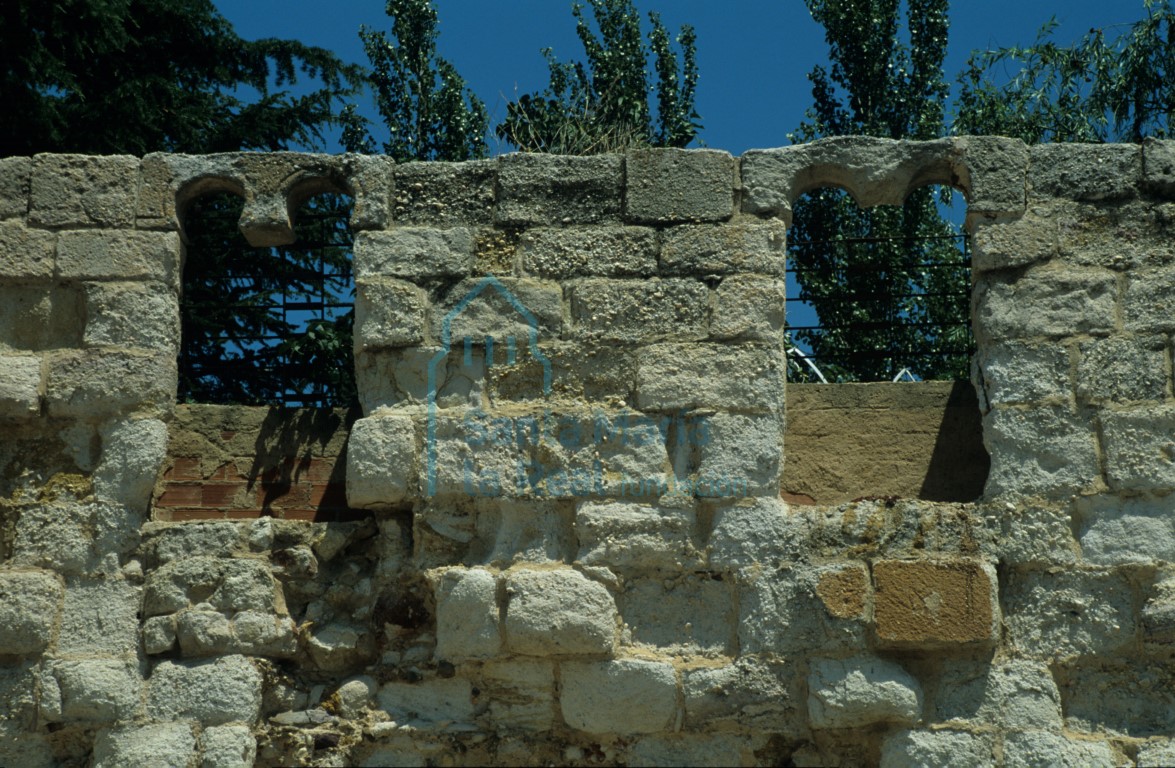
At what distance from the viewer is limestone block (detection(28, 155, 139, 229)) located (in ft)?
16.2

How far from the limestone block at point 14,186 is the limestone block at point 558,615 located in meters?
2.13

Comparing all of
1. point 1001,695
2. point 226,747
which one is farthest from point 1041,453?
point 226,747

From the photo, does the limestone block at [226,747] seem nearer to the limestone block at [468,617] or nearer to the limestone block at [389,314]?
the limestone block at [468,617]

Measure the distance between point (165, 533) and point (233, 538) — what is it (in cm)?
22

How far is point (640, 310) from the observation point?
477cm

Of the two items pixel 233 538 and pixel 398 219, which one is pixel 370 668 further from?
pixel 398 219

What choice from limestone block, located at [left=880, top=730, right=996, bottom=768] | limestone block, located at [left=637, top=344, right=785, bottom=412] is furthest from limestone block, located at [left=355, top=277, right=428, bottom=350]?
limestone block, located at [left=880, top=730, right=996, bottom=768]

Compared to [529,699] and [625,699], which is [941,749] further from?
[529,699]

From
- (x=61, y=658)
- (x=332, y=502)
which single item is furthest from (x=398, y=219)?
(x=61, y=658)

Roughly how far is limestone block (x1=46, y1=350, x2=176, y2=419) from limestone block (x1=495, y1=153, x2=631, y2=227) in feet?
4.20

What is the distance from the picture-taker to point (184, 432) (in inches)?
202

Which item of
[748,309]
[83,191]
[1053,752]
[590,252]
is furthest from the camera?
[83,191]

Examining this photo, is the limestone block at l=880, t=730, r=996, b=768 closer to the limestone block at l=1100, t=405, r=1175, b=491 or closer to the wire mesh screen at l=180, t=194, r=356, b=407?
the limestone block at l=1100, t=405, r=1175, b=491

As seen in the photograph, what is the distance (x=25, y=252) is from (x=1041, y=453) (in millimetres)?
3430
